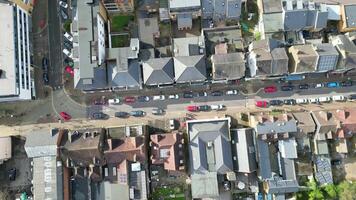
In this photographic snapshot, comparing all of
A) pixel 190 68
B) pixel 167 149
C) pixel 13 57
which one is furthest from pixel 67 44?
pixel 167 149

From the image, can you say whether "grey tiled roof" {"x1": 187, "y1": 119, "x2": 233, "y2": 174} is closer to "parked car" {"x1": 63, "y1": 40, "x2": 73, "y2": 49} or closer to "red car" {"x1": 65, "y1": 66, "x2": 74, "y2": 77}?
"red car" {"x1": 65, "y1": 66, "x2": 74, "y2": 77}

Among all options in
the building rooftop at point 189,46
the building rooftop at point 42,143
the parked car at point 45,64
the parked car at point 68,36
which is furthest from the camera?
the parked car at point 68,36

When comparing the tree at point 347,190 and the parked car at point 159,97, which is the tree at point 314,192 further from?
the parked car at point 159,97

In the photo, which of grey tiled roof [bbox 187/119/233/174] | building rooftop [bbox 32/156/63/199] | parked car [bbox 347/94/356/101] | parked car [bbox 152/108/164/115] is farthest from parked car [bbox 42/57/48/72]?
parked car [bbox 347/94/356/101]

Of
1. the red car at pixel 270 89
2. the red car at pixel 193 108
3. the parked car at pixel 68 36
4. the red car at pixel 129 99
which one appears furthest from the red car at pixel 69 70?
the red car at pixel 270 89

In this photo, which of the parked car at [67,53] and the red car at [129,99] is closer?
the red car at [129,99]

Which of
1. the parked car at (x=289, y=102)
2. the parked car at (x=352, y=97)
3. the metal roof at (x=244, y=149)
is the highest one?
the parked car at (x=352, y=97)

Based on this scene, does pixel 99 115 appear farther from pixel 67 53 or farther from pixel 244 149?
pixel 244 149
